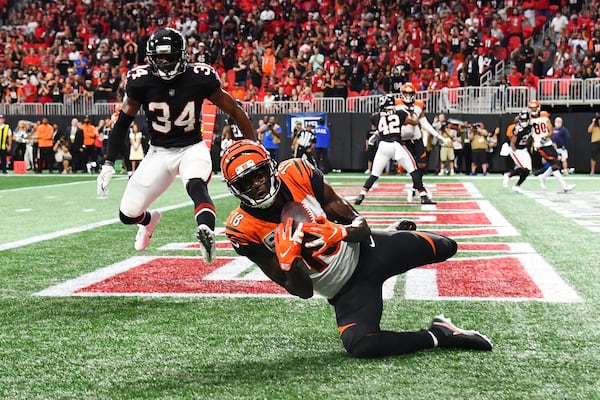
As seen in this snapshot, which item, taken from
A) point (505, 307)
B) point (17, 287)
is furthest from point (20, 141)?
point (505, 307)

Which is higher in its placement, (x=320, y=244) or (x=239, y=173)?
(x=239, y=173)

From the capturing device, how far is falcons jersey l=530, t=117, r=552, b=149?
1516cm

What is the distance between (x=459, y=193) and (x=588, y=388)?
12230 mm

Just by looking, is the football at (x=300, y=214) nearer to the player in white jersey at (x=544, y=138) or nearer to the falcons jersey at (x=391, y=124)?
the falcons jersey at (x=391, y=124)

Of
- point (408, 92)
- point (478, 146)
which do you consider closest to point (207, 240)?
point (408, 92)

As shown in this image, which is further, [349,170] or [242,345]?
[349,170]

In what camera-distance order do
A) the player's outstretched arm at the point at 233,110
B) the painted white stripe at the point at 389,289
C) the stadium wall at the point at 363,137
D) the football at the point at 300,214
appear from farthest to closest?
the stadium wall at the point at 363,137 → the player's outstretched arm at the point at 233,110 → the painted white stripe at the point at 389,289 → the football at the point at 300,214

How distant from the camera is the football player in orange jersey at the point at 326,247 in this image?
3486 millimetres

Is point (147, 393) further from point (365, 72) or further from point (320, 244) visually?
point (365, 72)

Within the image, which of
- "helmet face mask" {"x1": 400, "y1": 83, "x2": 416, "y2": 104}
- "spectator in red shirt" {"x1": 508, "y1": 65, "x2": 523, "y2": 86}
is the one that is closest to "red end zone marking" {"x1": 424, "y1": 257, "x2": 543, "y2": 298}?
"helmet face mask" {"x1": 400, "y1": 83, "x2": 416, "y2": 104}

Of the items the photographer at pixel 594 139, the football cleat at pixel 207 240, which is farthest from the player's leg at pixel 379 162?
the photographer at pixel 594 139

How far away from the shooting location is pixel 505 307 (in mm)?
4988

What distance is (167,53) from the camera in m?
5.66

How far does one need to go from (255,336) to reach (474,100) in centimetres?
1917
